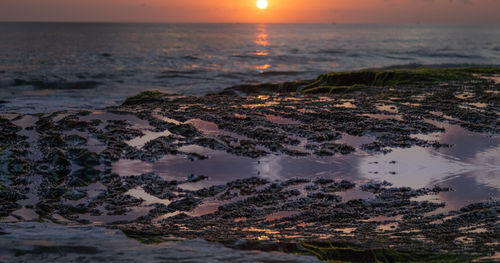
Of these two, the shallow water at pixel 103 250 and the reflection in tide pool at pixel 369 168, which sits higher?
the shallow water at pixel 103 250

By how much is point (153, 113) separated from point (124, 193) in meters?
4.66

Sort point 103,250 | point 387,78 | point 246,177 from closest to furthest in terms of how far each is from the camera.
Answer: point 103,250
point 246,177
point 387,78

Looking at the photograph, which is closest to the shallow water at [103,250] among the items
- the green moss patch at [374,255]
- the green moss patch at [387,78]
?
the green moss patch at [374,255]

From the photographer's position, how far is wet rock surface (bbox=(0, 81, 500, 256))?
5238 mm

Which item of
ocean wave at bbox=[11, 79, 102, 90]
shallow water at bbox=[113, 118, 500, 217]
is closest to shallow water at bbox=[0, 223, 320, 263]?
shallow water at bbox=[113, 118, 500, 217]

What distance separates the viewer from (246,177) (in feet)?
24.2

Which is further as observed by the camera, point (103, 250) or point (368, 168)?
point (368, 168)

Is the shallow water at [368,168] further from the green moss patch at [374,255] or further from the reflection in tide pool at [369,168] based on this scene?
the green moss patch at [374,255]

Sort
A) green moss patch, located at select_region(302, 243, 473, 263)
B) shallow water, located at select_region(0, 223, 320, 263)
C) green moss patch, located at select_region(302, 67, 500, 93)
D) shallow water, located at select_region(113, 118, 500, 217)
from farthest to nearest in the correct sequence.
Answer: green moss patch, located at select_region(302, 67, 500, 93)
shallow water, located at select_region(113, 118, 500, 217)
green moss patch, located at select_region(302, 243, 473, 263)
shallow water, located at select_region(0, 223, 320, 263)

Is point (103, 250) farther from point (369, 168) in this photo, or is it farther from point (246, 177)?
point (369, 168)

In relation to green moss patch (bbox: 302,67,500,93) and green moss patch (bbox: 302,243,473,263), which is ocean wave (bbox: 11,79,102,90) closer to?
green moss patch (bbox: 302,67,500,93)

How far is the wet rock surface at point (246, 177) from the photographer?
5238 millimetres

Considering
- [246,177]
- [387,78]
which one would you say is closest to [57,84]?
[387,78]

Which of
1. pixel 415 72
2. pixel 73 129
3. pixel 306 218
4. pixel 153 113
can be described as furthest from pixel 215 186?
pixel 415 72
